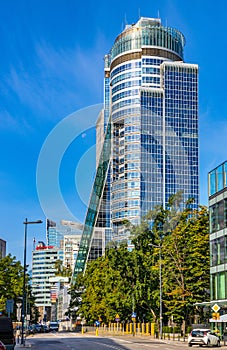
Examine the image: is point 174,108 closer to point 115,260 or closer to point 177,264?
point 115,260

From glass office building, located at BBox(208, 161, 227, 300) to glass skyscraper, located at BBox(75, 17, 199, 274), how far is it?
382ft

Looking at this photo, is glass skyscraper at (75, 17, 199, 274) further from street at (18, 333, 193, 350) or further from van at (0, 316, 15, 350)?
van at (0, 316, 15, 350)

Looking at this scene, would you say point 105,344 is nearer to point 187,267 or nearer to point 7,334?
point 7,334

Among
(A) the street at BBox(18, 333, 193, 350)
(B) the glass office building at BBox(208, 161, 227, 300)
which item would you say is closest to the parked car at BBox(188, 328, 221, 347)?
(A) the street at BBox(18, 333, 193, 350)

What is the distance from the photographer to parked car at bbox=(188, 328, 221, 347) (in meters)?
49.7

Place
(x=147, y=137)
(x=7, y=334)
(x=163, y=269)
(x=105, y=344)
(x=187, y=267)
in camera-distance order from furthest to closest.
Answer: (x=147, y=137)
(x=163, y=269)
(x=187, y=267)
(x=105, y=344)
(x=7, y=334)

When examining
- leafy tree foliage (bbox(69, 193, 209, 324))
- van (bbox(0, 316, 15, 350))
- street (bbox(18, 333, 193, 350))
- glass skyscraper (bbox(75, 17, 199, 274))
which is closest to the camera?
van (bbox(0, 316, 15, 350))

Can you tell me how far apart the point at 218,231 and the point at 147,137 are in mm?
127085

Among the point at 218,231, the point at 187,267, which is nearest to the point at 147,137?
the point at 187,267

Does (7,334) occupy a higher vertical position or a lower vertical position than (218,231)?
lower

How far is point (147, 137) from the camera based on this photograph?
188 metres

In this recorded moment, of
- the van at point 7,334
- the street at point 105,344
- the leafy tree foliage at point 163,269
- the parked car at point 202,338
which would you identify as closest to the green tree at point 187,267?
the leafy tree foliage at point 163,269

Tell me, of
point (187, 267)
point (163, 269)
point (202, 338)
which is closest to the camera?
point (202, 338)

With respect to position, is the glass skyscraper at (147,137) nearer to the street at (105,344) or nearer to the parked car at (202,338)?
the street at (105,344)
